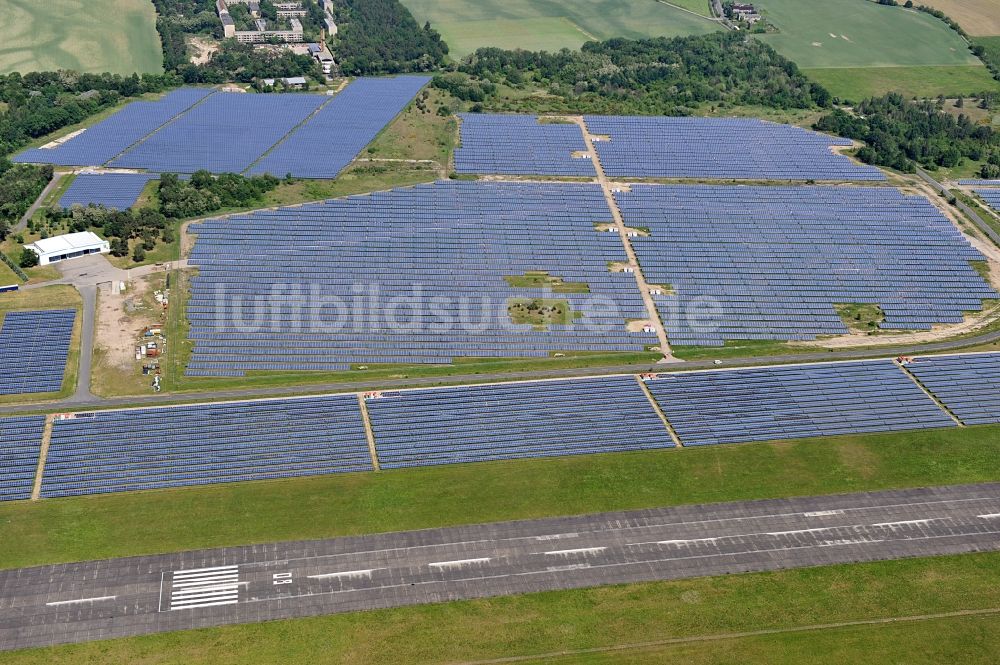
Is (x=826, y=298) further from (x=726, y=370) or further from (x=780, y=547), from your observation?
(x=780, y=547)

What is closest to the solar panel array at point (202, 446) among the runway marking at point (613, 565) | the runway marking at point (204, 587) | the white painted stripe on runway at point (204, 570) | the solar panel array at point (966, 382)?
the white painted stripe on runway at point (204, 570)

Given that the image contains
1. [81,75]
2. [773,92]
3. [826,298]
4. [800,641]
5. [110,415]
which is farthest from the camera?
[773,92]

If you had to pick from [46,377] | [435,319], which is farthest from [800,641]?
[46,377]

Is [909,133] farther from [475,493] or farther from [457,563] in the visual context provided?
[457,563]

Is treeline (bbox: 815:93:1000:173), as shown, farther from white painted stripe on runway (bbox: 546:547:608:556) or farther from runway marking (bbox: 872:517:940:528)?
white painted stripe on runway (bbox: 546:547:608:556)

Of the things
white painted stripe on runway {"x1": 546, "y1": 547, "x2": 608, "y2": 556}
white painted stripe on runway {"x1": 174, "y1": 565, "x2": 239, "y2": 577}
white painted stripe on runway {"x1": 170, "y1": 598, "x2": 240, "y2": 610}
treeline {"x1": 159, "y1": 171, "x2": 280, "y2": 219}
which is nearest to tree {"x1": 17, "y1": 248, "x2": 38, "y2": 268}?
treeline {"x1": 159, "y1": 171, "x2": 280, "y2": 219}
